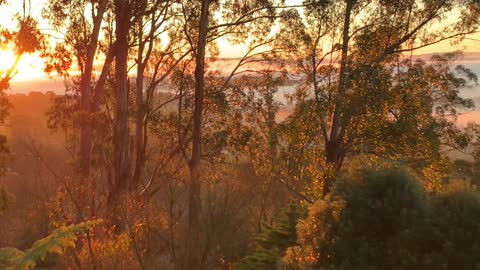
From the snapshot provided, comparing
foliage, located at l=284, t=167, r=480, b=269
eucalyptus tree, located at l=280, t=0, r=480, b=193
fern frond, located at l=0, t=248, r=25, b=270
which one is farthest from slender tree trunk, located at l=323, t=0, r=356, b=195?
fern frond, located at l=0, t=248, r=25, b=270

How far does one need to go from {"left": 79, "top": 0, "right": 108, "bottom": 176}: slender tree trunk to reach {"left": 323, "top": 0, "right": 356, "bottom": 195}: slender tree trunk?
686 centimetres

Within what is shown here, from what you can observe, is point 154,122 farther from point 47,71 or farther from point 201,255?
point 201,255

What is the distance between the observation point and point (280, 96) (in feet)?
68.2

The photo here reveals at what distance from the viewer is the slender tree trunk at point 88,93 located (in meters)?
16.2

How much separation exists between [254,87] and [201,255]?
1090 centimetres

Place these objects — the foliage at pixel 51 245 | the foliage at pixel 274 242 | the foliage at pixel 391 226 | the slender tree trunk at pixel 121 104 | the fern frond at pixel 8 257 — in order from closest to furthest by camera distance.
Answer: the foliage at pixel 391 226 → the foliage at pixel 51 245 → the fern frond at pixel 8 257 → the foliage at pixel 274 242 → the slender tree trunk at pixel 121 104

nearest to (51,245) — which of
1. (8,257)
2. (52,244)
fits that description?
(52,244)

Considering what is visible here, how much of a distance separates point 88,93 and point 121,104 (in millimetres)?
2076

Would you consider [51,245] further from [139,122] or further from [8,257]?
[139,122]

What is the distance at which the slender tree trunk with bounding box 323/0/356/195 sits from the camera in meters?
14.8

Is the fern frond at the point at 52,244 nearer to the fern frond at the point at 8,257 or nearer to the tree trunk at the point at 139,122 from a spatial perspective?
the fern frond at the point at 8,257

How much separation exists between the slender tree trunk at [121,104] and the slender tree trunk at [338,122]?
18.6ft

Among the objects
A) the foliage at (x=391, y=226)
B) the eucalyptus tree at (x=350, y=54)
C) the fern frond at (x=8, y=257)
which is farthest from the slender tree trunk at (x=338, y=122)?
the fern frond at (x=8, y=257)

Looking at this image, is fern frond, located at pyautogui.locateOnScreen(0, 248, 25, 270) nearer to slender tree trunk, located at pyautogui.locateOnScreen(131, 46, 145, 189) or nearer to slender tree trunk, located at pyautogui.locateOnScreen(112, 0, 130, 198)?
slender tree trunk, located at pyautogui.locateOnScreen(112, 0, 130, 198)
